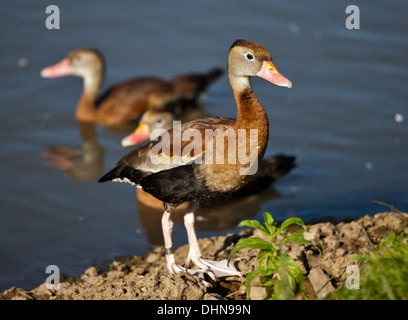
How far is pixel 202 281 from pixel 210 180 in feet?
2.88

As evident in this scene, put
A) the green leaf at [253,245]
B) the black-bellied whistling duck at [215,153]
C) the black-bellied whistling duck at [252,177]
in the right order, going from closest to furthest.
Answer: the green leaf at [253,245]
the black-bellied whistling duck at [215,153]
the black-bellied whistling duck at [252,177]

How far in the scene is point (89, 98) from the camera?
9.87 m

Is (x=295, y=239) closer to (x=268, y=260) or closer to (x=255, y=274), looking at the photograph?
(x=268, y=260)

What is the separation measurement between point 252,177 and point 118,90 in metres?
3.30

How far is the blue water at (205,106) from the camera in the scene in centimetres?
714

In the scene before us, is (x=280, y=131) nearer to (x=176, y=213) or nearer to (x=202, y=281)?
(x=176, y=213)

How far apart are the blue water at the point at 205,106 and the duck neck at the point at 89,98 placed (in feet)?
0.64

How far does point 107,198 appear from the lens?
770cm

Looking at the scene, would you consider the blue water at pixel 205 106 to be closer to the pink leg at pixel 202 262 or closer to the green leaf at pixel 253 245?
the pink leg at pixel 202 262

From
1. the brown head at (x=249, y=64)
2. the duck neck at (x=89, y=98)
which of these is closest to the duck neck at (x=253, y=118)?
the brown head at (x=249, y=64)

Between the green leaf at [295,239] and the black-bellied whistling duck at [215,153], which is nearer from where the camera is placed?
the green leaf at [295,239]
